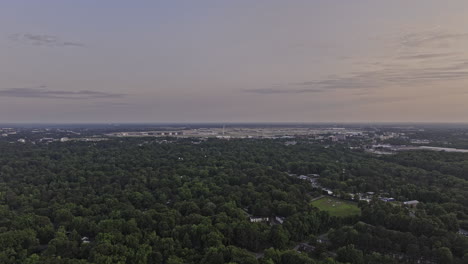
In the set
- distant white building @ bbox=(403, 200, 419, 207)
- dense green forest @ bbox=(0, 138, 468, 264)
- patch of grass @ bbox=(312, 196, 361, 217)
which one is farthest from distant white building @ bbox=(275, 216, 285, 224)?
distant white building @ bbox=(403, 200, 419, 207)

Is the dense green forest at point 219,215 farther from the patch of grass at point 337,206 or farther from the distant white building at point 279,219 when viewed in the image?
the patch of grass at point 337,206

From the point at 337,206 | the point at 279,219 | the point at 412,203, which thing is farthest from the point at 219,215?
the point at 412,203

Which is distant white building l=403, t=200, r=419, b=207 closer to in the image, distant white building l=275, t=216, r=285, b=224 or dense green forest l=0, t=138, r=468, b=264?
dense green forest l=0, t=138, r=468, b=264

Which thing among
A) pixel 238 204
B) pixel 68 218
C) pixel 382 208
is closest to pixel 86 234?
pixel 68 218

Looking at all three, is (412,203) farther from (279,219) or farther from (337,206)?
(279,219)

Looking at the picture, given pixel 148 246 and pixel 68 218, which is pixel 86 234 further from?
pixel 148 246

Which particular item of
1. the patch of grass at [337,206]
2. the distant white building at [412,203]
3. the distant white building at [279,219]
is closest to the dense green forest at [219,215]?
the distant white building at [279,219]
